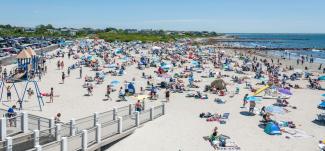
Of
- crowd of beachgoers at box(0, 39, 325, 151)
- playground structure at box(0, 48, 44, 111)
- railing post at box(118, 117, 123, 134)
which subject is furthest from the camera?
playground structure at box(0, 48, 44, 111)

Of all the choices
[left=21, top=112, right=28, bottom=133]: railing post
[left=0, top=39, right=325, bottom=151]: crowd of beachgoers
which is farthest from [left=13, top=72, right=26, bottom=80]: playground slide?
[left=21, top=112, right=28, bottom=133]: railing post

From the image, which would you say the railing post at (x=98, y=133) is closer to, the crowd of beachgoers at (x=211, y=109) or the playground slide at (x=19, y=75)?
the crowd of beachgoers at (x=211, y=109)

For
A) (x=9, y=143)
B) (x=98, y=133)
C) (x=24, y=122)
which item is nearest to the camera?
(x=9, y=143)

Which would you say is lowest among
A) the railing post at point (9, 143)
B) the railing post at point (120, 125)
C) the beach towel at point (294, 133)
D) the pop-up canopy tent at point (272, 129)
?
the beach towel at point (294, 133)

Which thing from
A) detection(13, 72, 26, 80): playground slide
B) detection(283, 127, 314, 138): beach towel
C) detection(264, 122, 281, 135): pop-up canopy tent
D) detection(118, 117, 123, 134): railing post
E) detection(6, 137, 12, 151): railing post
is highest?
detection(13, 72, 26, 80): playground slide

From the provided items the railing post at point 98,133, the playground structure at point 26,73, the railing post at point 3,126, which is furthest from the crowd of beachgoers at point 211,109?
the railing post at point 3,126

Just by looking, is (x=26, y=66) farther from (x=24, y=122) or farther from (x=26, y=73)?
(x=24, y=122)

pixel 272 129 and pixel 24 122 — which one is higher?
pixel 24 122

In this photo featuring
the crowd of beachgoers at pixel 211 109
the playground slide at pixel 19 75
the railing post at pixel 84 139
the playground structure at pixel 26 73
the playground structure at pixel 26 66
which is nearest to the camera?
the railing post at pixel 84 139

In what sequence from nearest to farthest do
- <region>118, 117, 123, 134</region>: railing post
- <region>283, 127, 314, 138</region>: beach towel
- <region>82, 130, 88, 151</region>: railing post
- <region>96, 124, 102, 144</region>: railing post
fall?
<region>82, 130, 88, 151</region>: railing post < <region>96, 124, 102, 144</region>: railing post < <region>118, 117, 123, 134</region>: railing post < <region>283, 127, 314, 138</region>: beach towel

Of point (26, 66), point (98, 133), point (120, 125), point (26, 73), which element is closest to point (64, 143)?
point (98, 133)

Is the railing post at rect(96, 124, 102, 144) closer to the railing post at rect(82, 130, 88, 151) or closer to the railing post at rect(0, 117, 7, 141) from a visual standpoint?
the railing post at rect(82, 130, 88, 151)

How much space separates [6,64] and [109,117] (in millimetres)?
30811

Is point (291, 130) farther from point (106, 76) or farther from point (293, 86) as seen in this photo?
point (106, 76)
